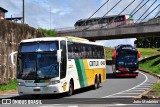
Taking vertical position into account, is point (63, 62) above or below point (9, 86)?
above

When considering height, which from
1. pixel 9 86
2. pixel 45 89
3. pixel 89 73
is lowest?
pixel 9 86

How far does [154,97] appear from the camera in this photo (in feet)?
60.9

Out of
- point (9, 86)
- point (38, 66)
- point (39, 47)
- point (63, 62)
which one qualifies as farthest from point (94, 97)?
point (9, 86)

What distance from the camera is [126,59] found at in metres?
42.7

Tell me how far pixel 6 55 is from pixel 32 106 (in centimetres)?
1299

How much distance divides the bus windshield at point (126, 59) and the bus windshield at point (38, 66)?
22.7m

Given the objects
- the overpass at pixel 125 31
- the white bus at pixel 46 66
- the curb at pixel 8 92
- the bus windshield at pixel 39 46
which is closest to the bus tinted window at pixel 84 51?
the white bus at pixel 46 66

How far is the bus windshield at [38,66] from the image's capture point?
20.3 meters

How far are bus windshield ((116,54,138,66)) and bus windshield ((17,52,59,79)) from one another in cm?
2270

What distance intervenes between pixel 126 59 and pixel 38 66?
23.4 m

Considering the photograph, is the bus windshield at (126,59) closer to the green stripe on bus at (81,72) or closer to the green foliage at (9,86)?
the green foliage at (9,86)

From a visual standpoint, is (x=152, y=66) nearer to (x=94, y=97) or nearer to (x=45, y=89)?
(x=94, y=97)

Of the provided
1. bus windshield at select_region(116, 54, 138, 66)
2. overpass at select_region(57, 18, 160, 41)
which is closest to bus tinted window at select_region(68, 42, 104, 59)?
bus windshield at select_region(116, 54, 138, 66)

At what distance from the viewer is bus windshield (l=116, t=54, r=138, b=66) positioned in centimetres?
4238
